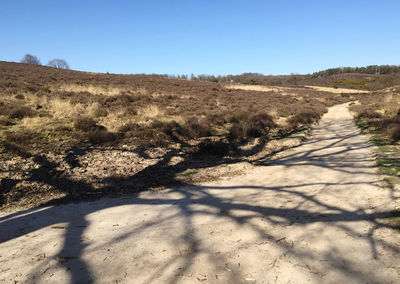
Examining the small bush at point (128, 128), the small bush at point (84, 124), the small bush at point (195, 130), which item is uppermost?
the small bush at point (84, 124)

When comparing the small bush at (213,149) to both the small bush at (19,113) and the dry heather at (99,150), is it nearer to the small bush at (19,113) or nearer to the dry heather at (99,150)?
the dry heather at (99,150)

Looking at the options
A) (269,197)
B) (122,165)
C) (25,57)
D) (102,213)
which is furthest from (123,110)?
(25,57)

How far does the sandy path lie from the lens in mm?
2217

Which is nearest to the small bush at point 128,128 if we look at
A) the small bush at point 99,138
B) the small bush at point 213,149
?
the small bush at point 99,138

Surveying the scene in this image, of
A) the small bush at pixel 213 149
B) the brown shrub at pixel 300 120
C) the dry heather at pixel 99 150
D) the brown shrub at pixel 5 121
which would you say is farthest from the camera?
the brown shrub at pixel 300 120

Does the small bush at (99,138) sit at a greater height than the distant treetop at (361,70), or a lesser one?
lesser

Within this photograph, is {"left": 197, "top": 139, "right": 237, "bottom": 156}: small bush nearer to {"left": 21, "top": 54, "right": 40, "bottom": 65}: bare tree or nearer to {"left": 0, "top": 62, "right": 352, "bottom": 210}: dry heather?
{"left": 0, "top": 62, "right": 352, "bottom": 210}: dry heather

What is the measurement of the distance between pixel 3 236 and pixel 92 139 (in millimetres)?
4625

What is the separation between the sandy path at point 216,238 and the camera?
87.3 inches

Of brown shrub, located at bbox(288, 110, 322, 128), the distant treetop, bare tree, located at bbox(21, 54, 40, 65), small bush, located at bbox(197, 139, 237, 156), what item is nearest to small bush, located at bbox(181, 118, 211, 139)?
small bush, located at bbox(197, 139, 237, 156)

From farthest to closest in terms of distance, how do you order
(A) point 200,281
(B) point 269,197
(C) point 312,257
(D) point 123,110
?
(D) point 123,110, (B) point 269,197, (C) point 312,257, (A) point 200,281

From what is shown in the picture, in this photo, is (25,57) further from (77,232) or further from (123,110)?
(77,232)

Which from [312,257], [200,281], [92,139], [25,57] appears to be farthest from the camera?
[25,57]

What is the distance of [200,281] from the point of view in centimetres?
214
